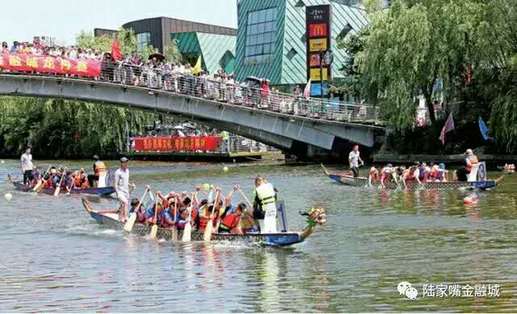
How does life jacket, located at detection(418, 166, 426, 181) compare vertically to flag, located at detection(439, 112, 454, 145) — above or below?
below

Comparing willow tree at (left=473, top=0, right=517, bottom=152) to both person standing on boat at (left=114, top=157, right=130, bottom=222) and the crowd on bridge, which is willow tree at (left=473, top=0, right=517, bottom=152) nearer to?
the crowd on bridge

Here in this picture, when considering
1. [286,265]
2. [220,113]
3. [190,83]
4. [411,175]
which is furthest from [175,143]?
[286,265]

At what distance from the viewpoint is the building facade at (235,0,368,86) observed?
319 feet

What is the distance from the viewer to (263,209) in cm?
2078

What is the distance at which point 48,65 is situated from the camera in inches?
1980

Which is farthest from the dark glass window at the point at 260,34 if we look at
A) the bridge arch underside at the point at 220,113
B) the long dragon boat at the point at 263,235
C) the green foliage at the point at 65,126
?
the long dragon boat at the point at 263,235

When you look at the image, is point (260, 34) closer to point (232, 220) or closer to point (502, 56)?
point (502, 56)

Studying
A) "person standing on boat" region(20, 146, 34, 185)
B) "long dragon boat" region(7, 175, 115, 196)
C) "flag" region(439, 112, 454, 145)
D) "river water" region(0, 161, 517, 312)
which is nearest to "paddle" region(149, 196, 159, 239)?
"river water" region(0, 161, 517, 312)

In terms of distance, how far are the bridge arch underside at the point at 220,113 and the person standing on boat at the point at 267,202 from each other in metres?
32.7

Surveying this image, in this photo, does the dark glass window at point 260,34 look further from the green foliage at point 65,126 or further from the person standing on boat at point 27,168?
the person standing on boat at point 27,168

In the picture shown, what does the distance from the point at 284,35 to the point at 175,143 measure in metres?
29.2

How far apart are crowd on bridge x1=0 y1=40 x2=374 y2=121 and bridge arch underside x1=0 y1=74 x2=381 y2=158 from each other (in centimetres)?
50

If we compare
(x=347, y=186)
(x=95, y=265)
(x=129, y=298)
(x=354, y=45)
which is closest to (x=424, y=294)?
(x=129, y=298)

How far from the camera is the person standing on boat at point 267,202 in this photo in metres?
20.7
